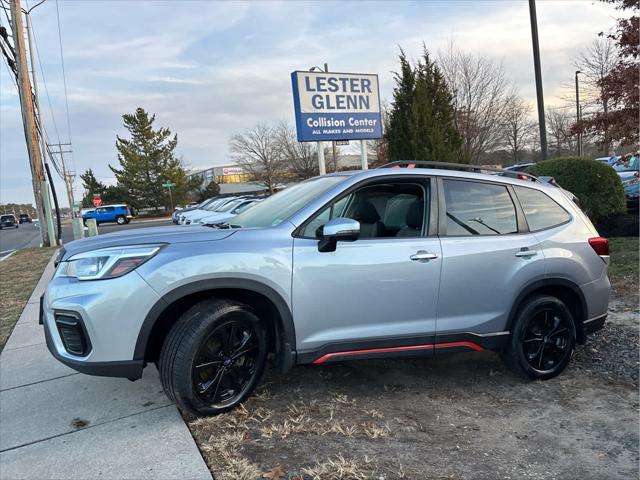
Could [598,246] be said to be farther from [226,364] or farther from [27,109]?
[27,109]

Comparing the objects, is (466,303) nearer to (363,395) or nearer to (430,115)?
(363,395)

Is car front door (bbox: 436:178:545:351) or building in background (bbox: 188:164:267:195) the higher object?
building in background (bbox: 188:164:267:195)

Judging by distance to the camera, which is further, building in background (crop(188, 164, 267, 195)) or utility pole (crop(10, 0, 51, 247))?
building in background (crop(188, 164, 267, 195))

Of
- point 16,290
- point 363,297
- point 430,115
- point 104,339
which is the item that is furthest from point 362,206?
point 430,115

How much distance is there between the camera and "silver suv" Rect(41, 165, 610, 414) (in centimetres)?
291

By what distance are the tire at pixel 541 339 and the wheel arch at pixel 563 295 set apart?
0.22 feet

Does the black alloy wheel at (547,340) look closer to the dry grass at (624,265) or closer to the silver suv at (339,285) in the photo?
the silver suv at (339,285)

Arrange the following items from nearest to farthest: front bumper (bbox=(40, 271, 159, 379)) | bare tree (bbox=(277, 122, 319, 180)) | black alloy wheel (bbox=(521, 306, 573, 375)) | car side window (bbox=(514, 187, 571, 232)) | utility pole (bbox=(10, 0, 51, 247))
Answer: front bumper (bbox=(40, 271, 159, 379)) < black alloy wheel (bbox=(521, 306, 573, 375)) < car side window (bbox=(514, 187, 571, 232)) < utility pole (bbox=(10, 0, 51, 247)) < bare tree (bbox=(277, 122, 319, 180))

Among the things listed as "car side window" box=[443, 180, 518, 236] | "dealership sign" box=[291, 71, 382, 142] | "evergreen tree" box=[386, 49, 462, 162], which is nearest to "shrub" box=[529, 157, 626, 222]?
"evergreen tree" box=[386, 49, 462, 162]

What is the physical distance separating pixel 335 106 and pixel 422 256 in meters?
10.5

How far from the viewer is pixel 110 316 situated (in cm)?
281

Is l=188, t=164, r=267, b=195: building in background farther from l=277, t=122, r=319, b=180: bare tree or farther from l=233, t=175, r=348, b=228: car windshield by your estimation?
l=233, t=175, r=348, b=228: car windshield

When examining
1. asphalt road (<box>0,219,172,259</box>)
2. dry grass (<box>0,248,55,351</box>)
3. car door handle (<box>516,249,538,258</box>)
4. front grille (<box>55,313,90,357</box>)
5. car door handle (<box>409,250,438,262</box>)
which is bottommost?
dry grass (<box>0,248,55,351</box>)

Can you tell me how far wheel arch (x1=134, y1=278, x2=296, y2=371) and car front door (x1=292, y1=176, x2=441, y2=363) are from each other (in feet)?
0.29
